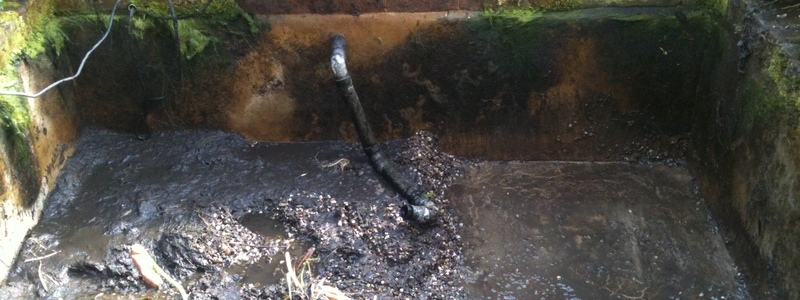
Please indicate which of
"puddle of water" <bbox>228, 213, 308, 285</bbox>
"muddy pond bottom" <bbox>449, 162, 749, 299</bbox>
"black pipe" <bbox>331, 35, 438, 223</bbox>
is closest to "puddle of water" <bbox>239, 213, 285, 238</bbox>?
"puddle of water" <bbox>228, 213, 308, 285</bbox>

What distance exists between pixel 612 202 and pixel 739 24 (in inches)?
47.2

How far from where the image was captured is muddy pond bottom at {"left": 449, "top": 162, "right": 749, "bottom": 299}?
3.30 m

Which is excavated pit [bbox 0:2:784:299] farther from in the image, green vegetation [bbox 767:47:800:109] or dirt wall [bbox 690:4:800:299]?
green vegetation [bbox 767:47:800:109]

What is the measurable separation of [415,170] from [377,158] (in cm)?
24

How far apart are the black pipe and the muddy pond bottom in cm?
29

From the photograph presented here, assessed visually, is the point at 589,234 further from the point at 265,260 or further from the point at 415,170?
the point at 265,260

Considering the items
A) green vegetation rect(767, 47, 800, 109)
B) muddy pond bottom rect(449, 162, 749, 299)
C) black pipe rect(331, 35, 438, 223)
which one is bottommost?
muddy pond bottom rect(449, 162, 749, 299)

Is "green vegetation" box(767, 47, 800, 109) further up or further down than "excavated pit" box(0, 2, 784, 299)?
further up

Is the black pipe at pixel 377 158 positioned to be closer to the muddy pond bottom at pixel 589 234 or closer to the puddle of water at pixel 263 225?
the muddy pond bottom at pixel 589 234

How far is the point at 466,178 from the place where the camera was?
13.7ft

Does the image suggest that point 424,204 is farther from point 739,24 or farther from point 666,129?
point 739,24

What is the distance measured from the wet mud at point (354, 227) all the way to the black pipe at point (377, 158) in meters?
0.07

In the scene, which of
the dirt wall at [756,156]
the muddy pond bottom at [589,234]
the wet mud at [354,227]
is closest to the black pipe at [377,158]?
the wet mud at [354,227]

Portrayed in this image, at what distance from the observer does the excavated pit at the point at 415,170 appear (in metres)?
3.36
